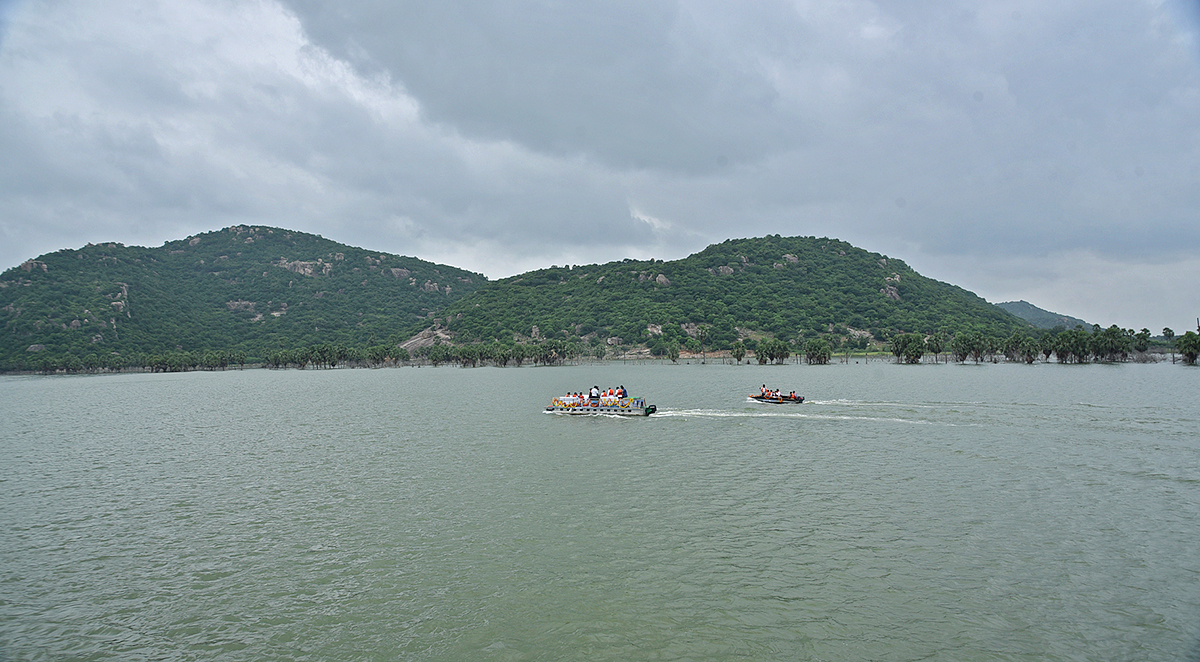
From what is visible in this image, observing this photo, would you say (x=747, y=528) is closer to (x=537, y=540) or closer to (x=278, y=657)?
(x=537, y=540)

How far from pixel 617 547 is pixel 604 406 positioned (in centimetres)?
3388

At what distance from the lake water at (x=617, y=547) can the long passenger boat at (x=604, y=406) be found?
12576 mm

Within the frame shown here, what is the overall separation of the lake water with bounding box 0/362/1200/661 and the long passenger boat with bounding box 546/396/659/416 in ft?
41.3

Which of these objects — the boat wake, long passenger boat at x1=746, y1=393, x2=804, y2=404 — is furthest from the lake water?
long passenger boat at x1=746, y1=393, x2=804, y2=404

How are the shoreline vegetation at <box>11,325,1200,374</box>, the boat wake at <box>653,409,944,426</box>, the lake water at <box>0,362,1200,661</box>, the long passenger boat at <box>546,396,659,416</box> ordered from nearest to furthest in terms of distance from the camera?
the lake water at <box>0,362,1200,661</box>
the boat wake at <box>653,409,944,426</box>
the long passenger boat at <box>546,396,659,416</box>
the shoreline vegetation at <box>11,325,1200,374</box>

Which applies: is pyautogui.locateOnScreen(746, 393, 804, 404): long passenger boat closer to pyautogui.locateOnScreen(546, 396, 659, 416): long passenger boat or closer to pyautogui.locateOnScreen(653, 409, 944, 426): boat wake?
pyautogui.locateOnScreen(653, 409, 944, 426): boat wake

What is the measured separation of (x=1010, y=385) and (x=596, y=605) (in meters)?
76.8

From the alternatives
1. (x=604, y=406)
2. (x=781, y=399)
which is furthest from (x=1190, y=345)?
(x=604, y=406)

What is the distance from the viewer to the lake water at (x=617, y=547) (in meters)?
12.3

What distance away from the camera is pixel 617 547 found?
17500 millimetres

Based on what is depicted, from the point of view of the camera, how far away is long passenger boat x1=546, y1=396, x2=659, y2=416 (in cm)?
4975

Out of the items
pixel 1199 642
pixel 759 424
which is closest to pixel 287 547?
pixel 1199 642

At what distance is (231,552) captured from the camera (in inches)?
701

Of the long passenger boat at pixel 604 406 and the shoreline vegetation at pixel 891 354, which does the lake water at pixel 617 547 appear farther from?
the shoreline vegetation at pixel 891 354
